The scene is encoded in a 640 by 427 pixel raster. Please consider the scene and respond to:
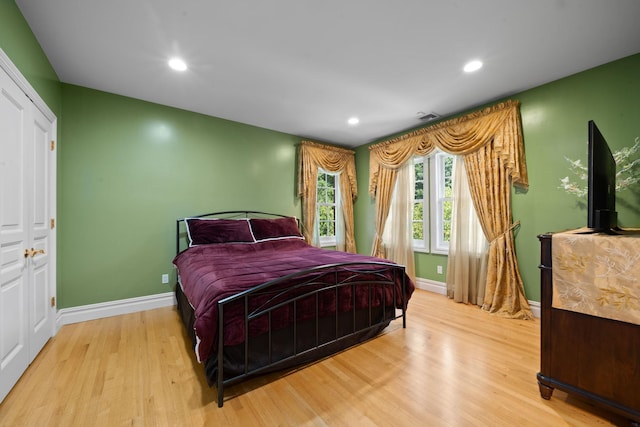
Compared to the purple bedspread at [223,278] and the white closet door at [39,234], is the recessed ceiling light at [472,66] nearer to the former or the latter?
the purple bedspread at [223,278]

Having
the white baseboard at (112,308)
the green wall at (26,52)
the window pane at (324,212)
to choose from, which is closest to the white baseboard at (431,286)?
the window pane at (324,212)

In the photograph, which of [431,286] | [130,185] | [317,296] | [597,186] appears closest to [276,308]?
[317,296]

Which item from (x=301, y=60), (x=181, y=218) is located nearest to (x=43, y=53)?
(x=181, y=218)

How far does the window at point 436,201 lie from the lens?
377 cm

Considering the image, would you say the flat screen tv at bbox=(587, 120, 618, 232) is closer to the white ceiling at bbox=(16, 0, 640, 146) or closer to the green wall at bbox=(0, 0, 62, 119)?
the white ceiling at bbox=(16, 0, 640, 146)

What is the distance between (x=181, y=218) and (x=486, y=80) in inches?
150

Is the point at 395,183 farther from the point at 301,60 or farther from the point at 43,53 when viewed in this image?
the point at 43,53

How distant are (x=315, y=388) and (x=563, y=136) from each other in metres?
3.30

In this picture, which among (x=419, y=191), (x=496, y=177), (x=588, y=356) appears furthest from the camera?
(x=419, y=191)

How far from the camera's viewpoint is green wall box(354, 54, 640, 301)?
2.33 metres

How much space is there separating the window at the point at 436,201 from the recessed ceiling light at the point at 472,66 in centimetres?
140

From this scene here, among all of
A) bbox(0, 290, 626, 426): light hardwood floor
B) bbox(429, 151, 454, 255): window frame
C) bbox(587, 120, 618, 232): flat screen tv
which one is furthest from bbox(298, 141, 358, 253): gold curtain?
bbox(587, 120, 618, 232): flat screen tv

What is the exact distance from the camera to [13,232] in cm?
172

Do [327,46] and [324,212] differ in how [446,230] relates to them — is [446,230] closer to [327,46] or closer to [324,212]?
[324,212]
